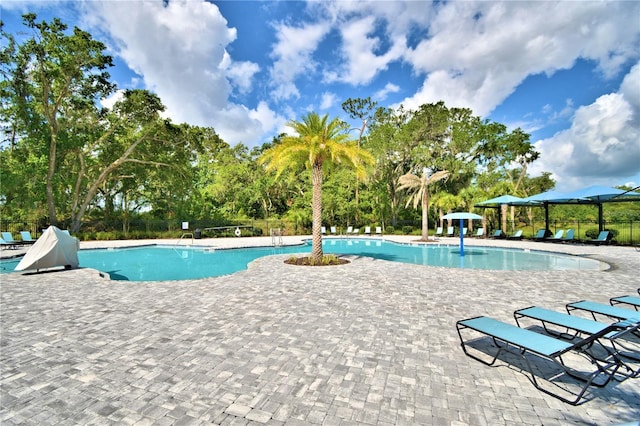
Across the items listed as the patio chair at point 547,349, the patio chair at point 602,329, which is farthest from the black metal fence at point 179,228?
the patio chair at point 547,349

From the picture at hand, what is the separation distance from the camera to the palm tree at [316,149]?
1148 cm

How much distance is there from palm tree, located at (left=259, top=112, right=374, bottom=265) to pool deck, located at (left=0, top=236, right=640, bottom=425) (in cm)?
531

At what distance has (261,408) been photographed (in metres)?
2.79

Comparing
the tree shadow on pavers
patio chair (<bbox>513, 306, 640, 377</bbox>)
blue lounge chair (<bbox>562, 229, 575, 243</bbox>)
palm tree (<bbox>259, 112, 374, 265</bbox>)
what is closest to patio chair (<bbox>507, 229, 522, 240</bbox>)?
blue lounge chair (<bbox>562, 229, 575, 243</bbox>)

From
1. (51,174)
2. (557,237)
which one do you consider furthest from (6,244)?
(557,237)

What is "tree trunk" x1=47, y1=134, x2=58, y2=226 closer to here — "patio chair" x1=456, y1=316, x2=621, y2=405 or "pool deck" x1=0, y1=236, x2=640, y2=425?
"pool deck" x1=0, y1=236, x2=640, y2=425

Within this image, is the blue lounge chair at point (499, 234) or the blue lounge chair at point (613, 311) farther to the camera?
the blue lounge chair at point (499, 234)

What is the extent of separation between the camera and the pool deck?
2750 mm

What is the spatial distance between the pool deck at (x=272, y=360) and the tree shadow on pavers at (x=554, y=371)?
0.06m

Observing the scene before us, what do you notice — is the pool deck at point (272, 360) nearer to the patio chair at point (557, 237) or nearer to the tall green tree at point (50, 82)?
the patio chair at point (557, 237)

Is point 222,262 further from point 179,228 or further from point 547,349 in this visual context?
point 179,228

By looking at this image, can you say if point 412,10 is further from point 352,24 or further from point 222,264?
point 222,264

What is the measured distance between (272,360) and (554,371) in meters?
3.15

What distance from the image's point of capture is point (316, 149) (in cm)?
1138
